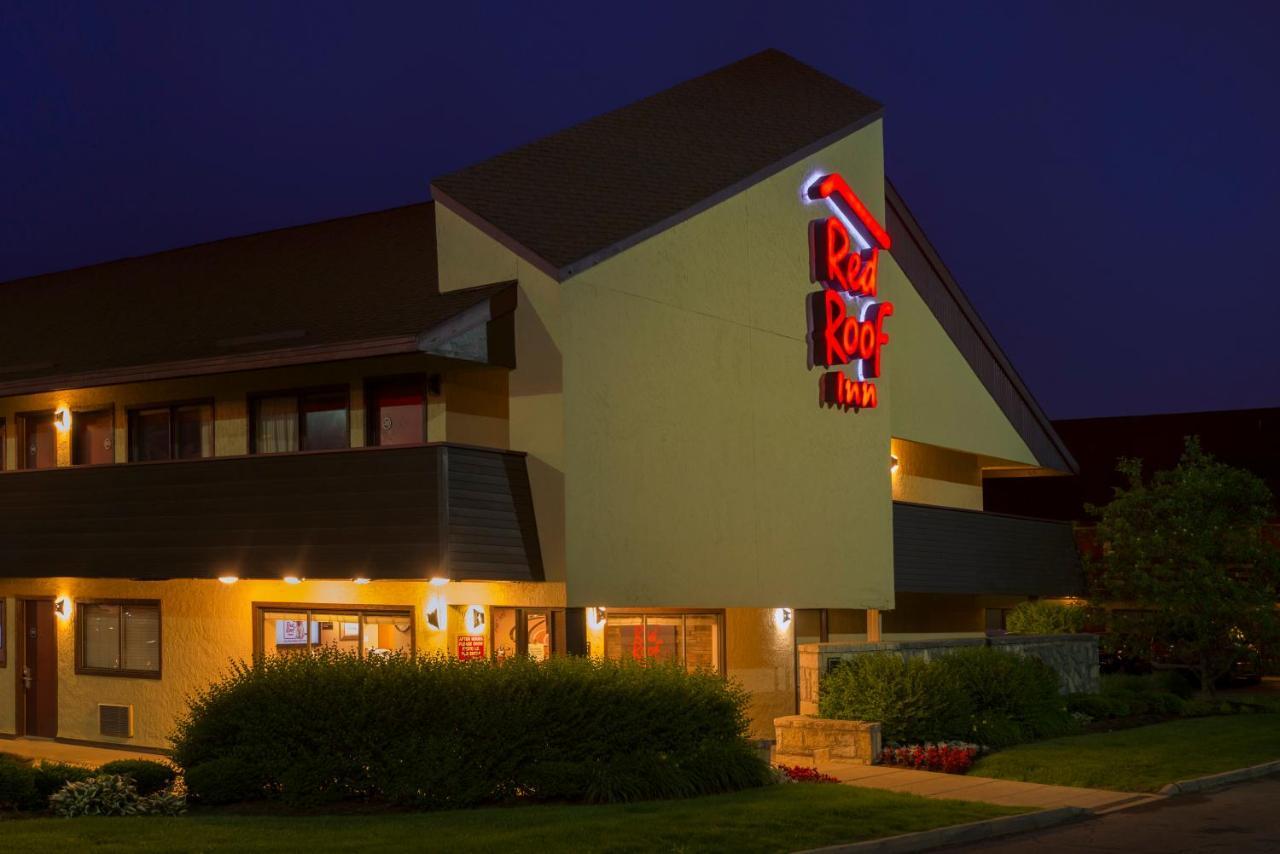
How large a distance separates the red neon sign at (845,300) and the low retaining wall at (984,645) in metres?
4.45

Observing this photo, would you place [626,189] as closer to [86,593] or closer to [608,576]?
[608,576]

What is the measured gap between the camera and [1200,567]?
3431cm

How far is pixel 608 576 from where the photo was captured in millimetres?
21797

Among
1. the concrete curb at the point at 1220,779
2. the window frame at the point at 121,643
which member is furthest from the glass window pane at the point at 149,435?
the concrete curb at the point at 1220,779

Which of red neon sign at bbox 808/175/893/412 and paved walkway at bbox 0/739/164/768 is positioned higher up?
red neon sign at bbox 808/175/893/412

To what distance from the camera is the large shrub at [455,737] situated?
1755cm

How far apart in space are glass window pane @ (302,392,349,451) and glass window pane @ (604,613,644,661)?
17.3 feet

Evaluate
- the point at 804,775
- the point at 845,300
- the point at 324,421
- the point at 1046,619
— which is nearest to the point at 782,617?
the point at 845,300

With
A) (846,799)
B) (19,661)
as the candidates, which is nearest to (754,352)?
(846,799)

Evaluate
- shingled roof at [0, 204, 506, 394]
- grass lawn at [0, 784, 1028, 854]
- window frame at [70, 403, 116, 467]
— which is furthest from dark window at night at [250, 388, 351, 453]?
grass lawn at [0, 784, 1028, 854]

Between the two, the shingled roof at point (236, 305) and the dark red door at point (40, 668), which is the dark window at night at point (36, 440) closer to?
the shingled roof at point (236, 305)

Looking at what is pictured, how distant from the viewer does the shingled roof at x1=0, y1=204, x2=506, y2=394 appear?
842 inches

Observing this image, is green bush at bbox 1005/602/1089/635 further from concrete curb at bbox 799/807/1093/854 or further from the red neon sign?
concrete curb at bbox 799/807/1093/854

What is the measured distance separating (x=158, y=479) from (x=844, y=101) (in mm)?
14406
